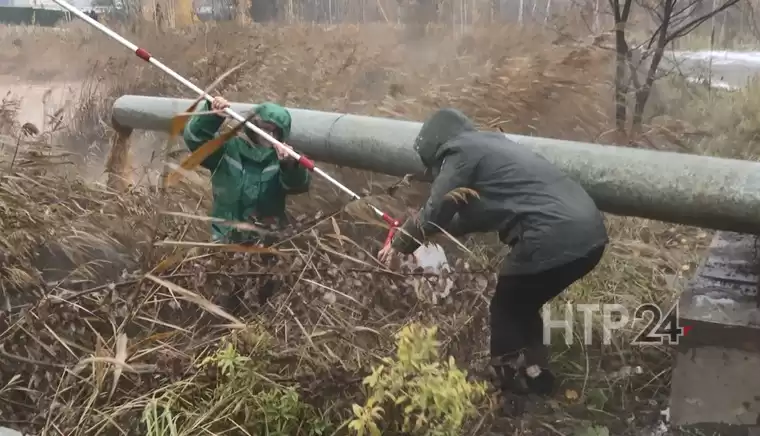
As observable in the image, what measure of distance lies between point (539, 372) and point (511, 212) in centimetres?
61

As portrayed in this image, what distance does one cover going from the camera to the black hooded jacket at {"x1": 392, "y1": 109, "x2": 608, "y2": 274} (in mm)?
1905

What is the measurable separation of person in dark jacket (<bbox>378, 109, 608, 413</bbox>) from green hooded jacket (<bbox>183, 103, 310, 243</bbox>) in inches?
27.4

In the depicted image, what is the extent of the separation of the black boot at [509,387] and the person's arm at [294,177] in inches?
38.9

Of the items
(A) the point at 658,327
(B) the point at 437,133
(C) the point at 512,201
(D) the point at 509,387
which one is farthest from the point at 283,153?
(A) the point at 658,327

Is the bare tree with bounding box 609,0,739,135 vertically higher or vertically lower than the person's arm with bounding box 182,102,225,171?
higher

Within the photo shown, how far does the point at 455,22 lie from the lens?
11.7 ft

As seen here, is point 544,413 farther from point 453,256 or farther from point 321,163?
point 321,163

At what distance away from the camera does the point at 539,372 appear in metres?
2.24

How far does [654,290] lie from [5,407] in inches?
84.8

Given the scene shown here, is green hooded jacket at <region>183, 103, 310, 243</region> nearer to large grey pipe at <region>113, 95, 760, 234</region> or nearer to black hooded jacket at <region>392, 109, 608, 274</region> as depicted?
large grey pipe at <region>113, 95, 760, 234</region>

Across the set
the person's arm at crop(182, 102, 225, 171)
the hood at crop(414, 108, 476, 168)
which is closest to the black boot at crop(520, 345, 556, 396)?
the hood at crop(414, 108, 476, 168)

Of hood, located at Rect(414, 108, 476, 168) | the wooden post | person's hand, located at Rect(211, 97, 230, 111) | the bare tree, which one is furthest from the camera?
the wooden post

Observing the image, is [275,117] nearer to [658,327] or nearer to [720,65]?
[658,327]

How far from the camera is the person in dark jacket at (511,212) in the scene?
6.26 feet
